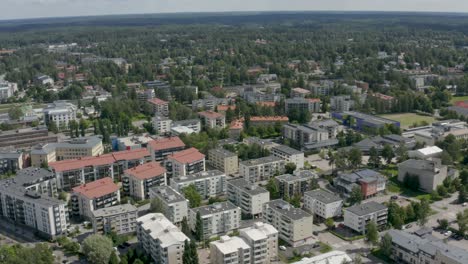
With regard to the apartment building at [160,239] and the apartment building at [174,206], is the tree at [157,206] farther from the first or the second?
the apartment building at [160,239]

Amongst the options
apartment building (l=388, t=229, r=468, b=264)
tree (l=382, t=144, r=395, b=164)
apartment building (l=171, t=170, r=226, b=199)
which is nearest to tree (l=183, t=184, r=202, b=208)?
apartment building (l=171, t=170, r=226, b=199)

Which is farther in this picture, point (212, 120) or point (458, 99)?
point (458, 99)

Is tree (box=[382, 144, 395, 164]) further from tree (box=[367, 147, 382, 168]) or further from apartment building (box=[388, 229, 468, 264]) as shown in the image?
apartment building (box=[388, 229, 468, 264])

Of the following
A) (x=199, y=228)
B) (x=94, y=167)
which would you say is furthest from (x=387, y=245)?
(x=94, y=167)

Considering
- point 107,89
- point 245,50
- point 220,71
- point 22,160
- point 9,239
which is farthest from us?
point 245,50

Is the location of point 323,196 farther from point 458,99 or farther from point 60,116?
point 458,99

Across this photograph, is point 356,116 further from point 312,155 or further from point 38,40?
point 38,40

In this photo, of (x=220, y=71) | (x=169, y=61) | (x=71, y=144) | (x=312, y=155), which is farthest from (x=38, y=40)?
(x=312, y=155)

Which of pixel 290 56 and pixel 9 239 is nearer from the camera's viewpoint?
pixel 9 239
